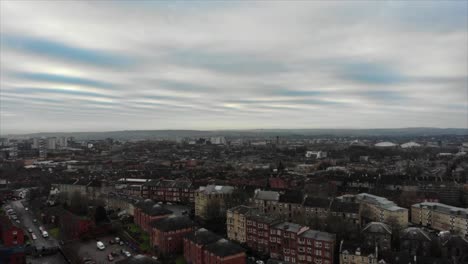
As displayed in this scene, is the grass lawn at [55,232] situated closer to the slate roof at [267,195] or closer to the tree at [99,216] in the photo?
the tree at [99,216]

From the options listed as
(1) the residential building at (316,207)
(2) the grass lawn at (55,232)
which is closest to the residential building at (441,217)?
(1) the residential building at (316,207)

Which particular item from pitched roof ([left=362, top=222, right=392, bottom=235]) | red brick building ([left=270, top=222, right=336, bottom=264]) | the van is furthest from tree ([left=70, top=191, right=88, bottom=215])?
pitched roof ([left=362, top=222, right=392, bottom=235])

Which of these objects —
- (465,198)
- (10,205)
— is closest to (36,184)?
(10,205)

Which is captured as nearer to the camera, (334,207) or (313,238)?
(313,238)

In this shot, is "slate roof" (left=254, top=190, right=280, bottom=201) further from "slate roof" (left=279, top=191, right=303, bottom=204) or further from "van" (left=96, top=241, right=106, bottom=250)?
"van" (left=96, top=241, right=106, bottom=250)

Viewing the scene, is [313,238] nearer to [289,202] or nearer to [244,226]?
[244,226]

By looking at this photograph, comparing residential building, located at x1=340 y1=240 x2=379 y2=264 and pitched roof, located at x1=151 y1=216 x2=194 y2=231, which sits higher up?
pitched roof, located at x1=151 y1=216 x2=194 y2=231
